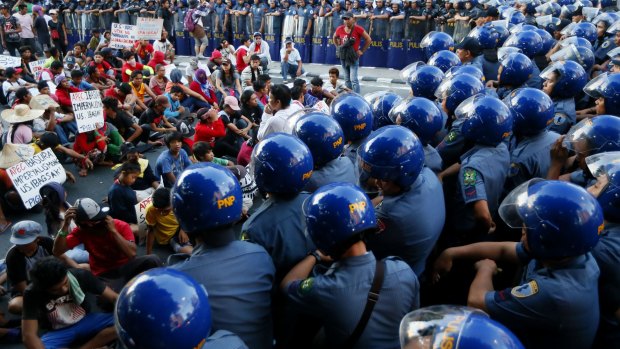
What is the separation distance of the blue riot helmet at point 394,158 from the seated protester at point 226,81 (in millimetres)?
7932

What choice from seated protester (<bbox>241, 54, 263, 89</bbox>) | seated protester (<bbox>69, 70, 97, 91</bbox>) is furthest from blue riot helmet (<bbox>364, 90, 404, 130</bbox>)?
seated protester (<bbox>241, 54, 263, 89</bbox>)

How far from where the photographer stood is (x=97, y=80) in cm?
1098

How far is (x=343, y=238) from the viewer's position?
221 cm

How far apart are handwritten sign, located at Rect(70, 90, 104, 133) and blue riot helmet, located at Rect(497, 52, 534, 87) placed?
5805 mm

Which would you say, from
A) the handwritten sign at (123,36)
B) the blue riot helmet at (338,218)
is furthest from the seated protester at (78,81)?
the blue riot helmet at (338,218)

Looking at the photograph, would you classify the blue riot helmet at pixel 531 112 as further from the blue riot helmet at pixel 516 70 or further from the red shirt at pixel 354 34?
the red shirt at pixel 354 34

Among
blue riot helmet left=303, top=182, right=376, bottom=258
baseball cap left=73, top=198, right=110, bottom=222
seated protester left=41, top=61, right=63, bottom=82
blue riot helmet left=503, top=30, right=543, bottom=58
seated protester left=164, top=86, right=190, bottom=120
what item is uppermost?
blue riot helmet left=503, top=30, right=543, bottom=58

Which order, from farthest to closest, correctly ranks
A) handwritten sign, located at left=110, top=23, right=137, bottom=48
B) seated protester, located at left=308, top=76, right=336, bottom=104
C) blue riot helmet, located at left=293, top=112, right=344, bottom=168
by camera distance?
handwritten sign, located at left=110, top=23, right=137, bottom=48 < seated protester, located at left=308, top=76, right=336, bottom=104 < blue riot helmet, located at left=293, top=112, right=344, bottom=168

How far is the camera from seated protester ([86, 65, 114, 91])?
1067 centimetres

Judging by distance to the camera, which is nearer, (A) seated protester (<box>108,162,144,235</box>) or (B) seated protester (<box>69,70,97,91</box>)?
(A) seated protester (<box>108,162,144,235</box>)

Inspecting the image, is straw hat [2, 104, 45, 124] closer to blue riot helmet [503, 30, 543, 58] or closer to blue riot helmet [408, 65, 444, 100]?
blue riot helmet [408, 65, 444, 100]

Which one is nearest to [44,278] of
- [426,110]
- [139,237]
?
[139,237]

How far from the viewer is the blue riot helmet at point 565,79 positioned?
504 centimetres

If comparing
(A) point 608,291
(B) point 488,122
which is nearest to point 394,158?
(B) point 488,122
